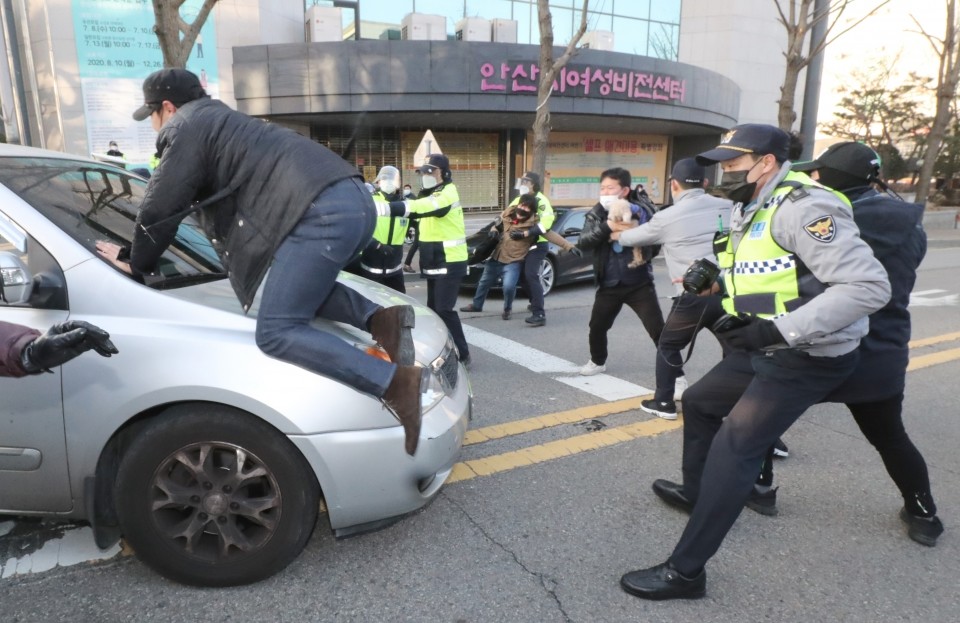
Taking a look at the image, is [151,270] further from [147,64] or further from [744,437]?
[147,64]

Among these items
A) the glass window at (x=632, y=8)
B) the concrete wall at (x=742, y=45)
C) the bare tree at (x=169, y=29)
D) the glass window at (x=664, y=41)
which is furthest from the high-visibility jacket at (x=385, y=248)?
the concrete wall at (x=742, y=45)

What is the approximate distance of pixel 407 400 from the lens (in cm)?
243

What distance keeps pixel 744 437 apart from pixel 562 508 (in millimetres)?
1118

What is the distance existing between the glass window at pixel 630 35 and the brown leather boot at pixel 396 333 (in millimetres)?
24615

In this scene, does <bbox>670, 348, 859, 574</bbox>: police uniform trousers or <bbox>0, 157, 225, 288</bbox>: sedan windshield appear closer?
<bbox>670, 348, 859, 574</bbox>: police uniform trousers

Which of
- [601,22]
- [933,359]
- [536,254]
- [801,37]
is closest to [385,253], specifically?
[536,254]

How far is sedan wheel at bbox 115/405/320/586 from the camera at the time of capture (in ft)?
7.63

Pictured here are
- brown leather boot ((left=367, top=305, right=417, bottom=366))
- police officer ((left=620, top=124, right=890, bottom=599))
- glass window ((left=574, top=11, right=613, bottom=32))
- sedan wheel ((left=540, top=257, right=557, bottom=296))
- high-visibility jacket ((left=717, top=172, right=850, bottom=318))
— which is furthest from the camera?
glass window ((left=574, top=11, right=613, bottom=32))

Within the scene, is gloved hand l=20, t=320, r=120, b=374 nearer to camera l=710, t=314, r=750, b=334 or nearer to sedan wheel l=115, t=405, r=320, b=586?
sedan wheel l=115, t=405, r=320, b=586

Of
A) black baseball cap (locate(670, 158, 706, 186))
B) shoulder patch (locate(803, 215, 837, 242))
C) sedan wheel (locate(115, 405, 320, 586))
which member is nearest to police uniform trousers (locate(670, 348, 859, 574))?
shoulder patch (locate(803, 215, 837, 242))

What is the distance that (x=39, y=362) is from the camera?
2094mm

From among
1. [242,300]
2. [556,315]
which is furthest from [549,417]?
[556,315]

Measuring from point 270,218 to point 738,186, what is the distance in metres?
1.79

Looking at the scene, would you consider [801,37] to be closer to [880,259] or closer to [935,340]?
[935,340]
